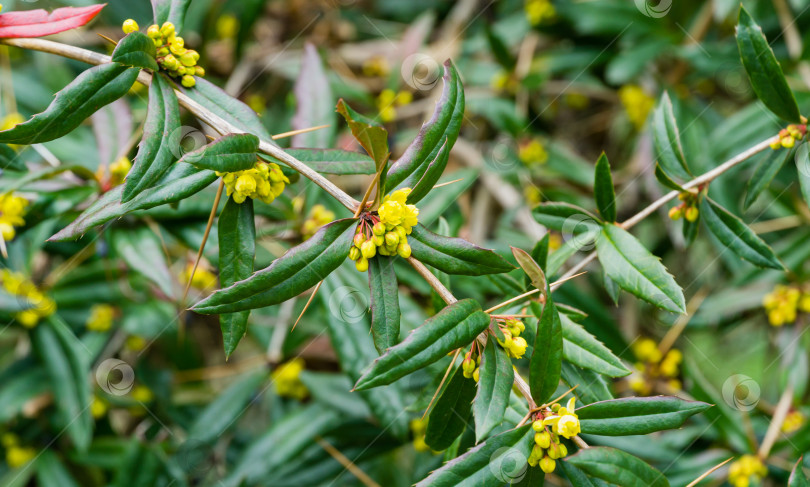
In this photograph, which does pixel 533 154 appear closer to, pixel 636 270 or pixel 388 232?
pixel 636 270

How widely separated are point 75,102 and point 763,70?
113cm

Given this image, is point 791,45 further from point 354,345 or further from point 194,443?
point 194,443

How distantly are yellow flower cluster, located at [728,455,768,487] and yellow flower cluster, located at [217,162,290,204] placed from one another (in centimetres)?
131

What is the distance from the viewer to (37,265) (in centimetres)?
201

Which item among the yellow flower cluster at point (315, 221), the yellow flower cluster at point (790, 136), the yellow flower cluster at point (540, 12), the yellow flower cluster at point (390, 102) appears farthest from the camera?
the yellow flower cluster at point (540, 12)

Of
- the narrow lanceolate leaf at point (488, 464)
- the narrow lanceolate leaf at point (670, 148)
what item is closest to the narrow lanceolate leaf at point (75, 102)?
the narrow lanceolate leaf at point (488, 464)

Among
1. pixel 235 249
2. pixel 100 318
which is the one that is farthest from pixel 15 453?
pixel 235 249

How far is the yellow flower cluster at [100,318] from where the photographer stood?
1920 mm

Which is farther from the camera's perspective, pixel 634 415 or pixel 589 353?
pixel 589 353

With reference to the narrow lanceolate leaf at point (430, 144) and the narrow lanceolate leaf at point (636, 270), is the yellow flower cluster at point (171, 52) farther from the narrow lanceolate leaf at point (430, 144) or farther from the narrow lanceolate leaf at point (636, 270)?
the narrow lanceolate leaf at point (636, 270)

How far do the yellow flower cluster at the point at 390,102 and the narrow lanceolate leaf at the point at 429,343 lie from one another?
136 cm

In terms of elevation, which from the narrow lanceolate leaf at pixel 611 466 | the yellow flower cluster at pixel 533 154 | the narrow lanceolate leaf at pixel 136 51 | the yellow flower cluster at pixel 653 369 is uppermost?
the narrow lanceolate leaf at pixel 136 51

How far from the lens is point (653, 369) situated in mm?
1836

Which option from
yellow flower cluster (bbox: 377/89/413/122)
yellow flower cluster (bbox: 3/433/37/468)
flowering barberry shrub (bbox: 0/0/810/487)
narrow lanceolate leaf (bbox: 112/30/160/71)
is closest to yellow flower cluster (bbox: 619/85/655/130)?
flowering barberry shrub (bbox: 0/0/810/487)
